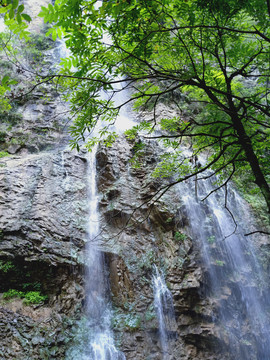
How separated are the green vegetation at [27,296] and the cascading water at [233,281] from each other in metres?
4.34

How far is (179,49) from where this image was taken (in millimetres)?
2920

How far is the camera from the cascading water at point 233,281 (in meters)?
6.42

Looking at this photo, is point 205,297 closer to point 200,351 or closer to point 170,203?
point 200,351

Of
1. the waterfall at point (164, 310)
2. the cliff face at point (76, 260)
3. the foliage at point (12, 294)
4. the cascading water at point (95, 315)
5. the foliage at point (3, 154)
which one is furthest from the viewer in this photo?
the foliage at point (3, 154)

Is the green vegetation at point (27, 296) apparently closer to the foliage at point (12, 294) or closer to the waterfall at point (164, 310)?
the foliage at point (12, 294)

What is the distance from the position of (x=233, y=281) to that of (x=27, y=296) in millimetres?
5564

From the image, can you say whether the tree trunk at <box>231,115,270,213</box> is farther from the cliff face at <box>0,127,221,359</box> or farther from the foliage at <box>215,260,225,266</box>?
the foliage at <box>215,260,225,266</box>

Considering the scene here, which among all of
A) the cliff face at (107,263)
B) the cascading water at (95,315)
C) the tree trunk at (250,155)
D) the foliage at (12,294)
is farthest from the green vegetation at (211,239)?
the tree trunk at (250,155)

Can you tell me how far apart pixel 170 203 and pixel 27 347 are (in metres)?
5.12

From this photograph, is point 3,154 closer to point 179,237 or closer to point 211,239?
point 179,237

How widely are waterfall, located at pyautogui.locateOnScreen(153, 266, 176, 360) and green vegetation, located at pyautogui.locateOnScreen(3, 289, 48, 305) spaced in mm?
2835

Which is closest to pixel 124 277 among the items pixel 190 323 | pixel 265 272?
pixel 190 323

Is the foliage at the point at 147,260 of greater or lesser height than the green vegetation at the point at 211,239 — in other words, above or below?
below

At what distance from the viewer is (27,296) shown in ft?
19.1
